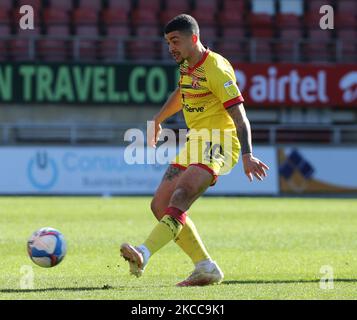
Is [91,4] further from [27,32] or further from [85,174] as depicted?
[85,174]

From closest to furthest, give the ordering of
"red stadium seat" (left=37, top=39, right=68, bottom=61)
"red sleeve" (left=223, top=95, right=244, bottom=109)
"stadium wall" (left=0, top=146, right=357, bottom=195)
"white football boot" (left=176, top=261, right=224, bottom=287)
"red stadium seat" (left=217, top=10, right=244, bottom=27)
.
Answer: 1. "red sleeve" (left=223, top=95, right=244, bottom=109)
2. "white football boot" (left=176, top=261, right=224, bottom=287)
3. "stadium wall" (left=0, top=146, right=357, bottom=195)
4. "red stadium seat" (left=37, top=39, right=68, bottom=61)
5. "red stadium seat" (left=217, top=10, right=244, bottom=27)

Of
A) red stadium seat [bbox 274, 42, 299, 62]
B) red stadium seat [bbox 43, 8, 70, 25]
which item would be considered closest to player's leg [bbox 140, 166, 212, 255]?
red stadium seat [bbox 274, 42, 299, 62]

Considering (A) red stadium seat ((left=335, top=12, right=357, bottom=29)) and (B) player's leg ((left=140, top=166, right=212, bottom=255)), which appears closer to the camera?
(B) player's leg ((left=140, top=166, right=212, bottom=255))

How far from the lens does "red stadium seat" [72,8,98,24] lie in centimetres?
2944

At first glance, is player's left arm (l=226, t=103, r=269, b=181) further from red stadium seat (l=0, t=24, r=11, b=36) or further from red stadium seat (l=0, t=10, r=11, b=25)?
red stadium seat (l=0, t=10, r=11, b=25)

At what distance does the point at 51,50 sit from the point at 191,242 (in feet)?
67.0

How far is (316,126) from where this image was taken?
27.5 m

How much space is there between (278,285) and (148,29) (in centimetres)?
2167

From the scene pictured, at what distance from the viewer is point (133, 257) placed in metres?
7.65

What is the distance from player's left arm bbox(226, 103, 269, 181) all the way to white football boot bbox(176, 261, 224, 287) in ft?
3.57

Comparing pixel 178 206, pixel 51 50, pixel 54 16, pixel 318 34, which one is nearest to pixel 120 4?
pixel 54 16

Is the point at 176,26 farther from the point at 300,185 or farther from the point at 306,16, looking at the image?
the point at 306,16

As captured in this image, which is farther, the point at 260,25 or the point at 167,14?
the point at 260,25

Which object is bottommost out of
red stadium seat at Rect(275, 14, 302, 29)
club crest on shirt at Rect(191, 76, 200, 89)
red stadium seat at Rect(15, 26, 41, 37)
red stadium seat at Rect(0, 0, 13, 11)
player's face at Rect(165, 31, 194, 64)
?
club crest on shirt at Rect(191, 76, 200, 89)
